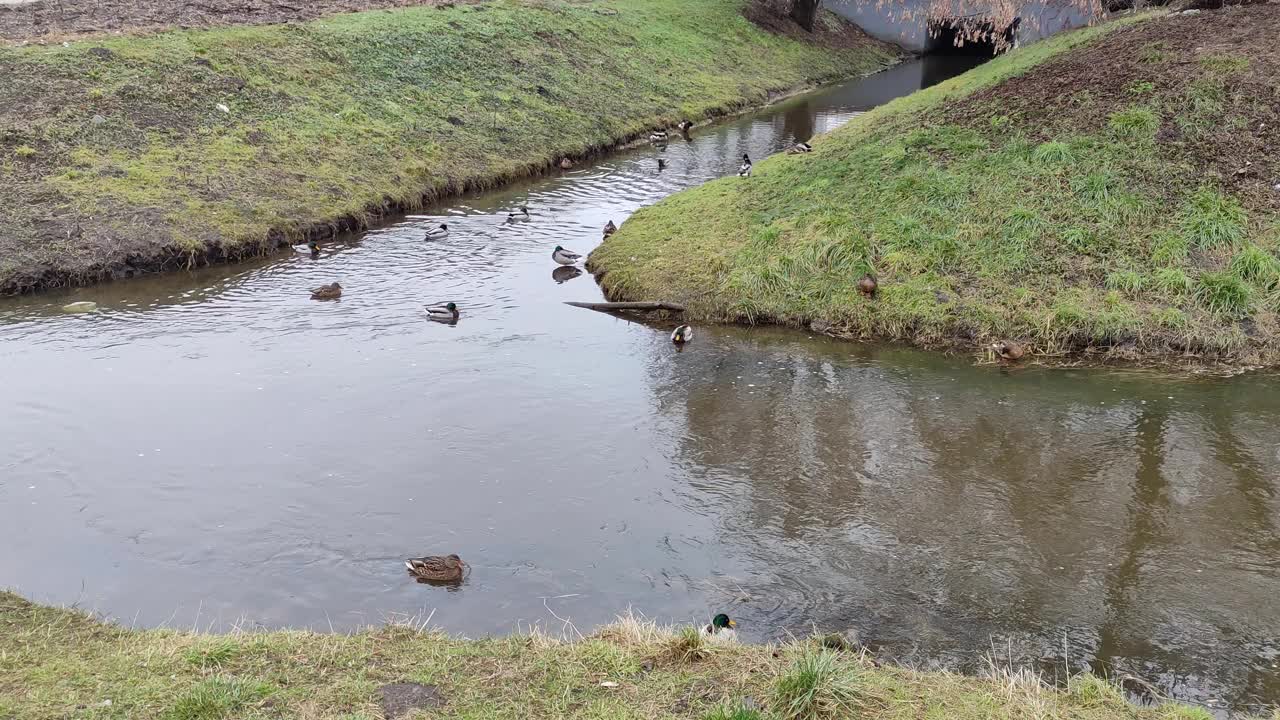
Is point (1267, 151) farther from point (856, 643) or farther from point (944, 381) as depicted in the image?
point (856, 643)

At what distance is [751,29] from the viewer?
4472 centimetres

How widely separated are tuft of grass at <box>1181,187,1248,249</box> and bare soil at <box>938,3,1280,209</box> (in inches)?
16.4

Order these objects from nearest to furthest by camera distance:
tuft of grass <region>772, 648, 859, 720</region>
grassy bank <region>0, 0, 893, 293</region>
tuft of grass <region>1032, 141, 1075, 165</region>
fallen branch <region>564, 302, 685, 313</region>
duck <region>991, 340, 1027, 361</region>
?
tuft of grass <region>772, 648, 859, 720</region>, duck <region>991, 340, 1027, 361</region>, fallen branch <region>564, 302, 685, 313</region>, tuft of grass <region>1032, 141, 1075, 165</region>, grassy bank <region>0, 0, 893, 293</region>

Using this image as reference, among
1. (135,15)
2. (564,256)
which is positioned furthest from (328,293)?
(135,15)

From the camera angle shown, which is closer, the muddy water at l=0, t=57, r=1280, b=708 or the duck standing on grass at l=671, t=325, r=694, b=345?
the muddy water at l=0, t=57, r=1280, b=708

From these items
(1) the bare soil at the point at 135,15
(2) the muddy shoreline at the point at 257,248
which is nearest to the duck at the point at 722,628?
(2) the muddy shoreline at the point at 257,248

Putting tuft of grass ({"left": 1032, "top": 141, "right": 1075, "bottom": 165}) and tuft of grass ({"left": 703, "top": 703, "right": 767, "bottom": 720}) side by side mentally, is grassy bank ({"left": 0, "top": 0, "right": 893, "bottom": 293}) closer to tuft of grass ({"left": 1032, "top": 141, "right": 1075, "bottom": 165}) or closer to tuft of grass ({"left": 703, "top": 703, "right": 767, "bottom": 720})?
tuft of grass ({"left": 1032, "top": 141, "right": 1075, "bottom": 165})

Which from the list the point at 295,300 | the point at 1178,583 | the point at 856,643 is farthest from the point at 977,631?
the point at 295,300

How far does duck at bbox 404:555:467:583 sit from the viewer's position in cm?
939

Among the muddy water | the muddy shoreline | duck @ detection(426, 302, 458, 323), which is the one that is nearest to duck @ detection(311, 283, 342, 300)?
the muddy water

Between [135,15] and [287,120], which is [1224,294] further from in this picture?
[135,15]

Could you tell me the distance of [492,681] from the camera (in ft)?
23.0

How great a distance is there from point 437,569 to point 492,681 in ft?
8.36

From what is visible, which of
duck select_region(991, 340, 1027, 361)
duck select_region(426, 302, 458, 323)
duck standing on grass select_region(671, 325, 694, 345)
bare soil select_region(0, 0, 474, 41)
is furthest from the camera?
bare soil select_region(0, 0, 474, 41)
